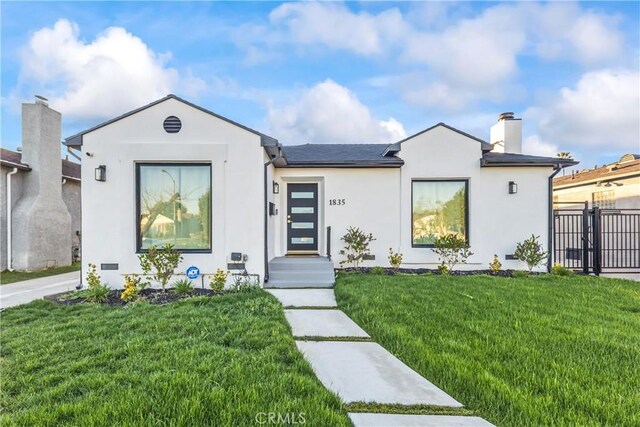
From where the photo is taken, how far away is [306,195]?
364 inches

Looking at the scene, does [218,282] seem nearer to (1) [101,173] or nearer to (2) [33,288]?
(1) [101,173]

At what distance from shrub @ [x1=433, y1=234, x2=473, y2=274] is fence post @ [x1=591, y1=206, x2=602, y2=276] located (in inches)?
137

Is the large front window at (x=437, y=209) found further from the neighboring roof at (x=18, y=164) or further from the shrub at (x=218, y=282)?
the neighboring roof at (x=18, y=164)

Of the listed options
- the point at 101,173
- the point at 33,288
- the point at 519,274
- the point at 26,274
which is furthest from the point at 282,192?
the point at 26,274

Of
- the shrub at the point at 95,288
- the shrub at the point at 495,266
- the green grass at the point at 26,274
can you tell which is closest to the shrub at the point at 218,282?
the shrub at the point at 95,288

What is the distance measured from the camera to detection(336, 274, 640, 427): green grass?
2.36 metres

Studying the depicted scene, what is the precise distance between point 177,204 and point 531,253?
8798mm

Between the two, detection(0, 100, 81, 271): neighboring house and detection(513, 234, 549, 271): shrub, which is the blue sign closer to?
detection(0, 100, 81, 271): neighboring house

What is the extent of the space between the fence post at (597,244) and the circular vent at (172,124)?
428 inches

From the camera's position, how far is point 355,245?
8578mm

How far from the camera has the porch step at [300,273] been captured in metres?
7.08

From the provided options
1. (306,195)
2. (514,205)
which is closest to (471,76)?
(514,205)

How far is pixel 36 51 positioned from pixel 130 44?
226 centimetres

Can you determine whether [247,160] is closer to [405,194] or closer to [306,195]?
[306,195]
